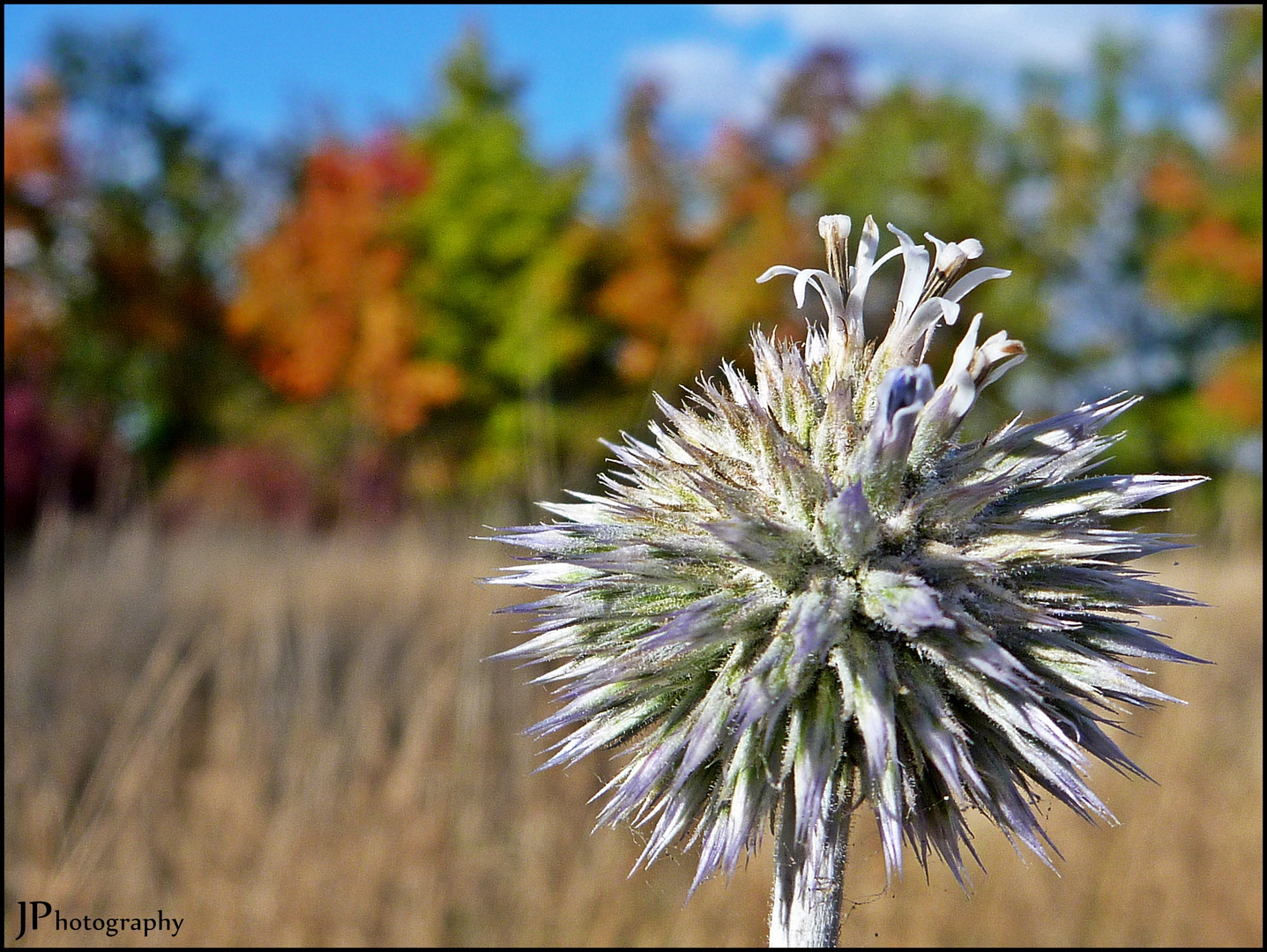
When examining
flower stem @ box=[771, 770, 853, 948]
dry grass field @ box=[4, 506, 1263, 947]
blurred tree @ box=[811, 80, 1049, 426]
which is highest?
blurred tree @ box=[811, 80, 1049, 426]

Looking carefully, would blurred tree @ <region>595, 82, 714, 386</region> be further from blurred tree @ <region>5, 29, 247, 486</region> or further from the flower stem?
the flower stem

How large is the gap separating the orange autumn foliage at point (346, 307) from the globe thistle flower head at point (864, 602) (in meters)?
17.8

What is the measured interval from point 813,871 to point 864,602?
324mm

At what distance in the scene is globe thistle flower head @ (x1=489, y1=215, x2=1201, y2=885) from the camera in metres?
1.16

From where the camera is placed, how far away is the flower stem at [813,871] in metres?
1.16

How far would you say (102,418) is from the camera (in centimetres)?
1730

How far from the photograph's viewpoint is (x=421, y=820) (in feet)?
14.9

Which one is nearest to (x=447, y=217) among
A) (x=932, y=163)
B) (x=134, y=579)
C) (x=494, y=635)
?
(x=932, y=163)

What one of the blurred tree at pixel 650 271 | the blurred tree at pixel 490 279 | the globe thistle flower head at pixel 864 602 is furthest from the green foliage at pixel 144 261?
the globe thistle flower head at pixel 864 602

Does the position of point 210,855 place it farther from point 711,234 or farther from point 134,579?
point 711,234

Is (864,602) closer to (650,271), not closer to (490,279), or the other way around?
A: (650,271)

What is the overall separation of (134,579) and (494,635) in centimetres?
325

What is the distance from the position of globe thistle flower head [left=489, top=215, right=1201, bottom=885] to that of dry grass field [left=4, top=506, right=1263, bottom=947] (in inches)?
75.8

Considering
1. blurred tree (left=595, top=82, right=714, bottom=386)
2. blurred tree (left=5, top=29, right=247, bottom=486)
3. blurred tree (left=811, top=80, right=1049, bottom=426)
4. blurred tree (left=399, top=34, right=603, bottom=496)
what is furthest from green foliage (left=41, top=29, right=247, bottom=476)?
blurred tree (left=811, top=80, right=1049, bottom=426)
